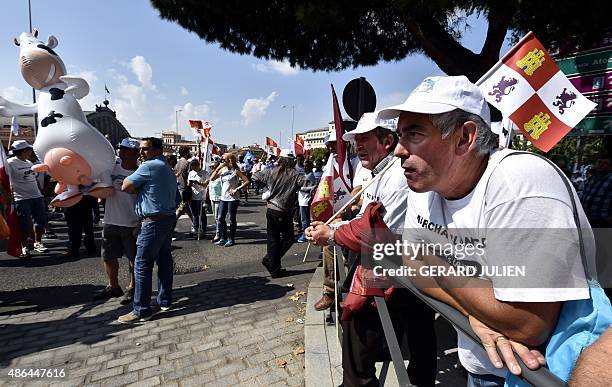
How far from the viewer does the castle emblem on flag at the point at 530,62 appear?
244 cm

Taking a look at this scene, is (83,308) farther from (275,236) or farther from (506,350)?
(506,350)

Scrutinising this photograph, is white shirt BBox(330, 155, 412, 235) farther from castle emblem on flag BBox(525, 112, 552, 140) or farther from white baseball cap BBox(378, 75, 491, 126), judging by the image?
castle emblem on flag BBox(525, 112, 552, 140)

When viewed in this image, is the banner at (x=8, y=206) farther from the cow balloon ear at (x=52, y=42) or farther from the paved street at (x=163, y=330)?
the cow balloon ear at (x=52, y=42)

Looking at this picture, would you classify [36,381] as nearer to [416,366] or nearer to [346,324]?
[346,324]

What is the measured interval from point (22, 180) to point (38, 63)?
3.51m

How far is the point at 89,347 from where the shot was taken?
321 cm

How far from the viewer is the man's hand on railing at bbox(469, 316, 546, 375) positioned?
870mm

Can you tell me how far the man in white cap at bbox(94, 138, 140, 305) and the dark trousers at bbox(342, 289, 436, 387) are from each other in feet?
10.8

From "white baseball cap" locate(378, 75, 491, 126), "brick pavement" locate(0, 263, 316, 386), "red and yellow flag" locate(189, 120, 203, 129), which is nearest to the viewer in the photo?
"white baseball cap" locate(378, 75, 491, 126)

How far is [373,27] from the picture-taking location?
6.20 m

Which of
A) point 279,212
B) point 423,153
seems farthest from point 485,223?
point 279,212

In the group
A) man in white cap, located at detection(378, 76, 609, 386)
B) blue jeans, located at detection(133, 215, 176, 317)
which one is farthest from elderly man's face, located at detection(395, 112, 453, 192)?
blue jeans, located at detection(133, 215, 176, 317)

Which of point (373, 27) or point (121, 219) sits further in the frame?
point (373, 27)

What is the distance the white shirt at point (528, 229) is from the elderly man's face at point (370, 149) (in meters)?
1.33
